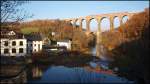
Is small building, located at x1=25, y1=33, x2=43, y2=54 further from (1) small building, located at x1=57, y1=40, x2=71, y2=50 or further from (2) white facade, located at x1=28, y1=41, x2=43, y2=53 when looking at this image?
(1) small building, located at x1=57, y1=40, x2=71, y2=50

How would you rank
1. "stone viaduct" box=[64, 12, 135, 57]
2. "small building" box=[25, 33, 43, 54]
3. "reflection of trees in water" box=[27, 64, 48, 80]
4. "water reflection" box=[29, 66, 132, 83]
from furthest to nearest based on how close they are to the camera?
1. "stone viaduct" box=[64, 12, 135, 57]
2. "small building" box=[25, 33, 43, 54]
3. "reflection of trees in water" box=[27, 64, 48, 80]
4. "water reflection" box=[29, 66, 132, 83]

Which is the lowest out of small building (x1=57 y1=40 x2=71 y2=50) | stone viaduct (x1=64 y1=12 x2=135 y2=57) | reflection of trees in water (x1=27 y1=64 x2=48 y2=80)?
small building (x1=57 y1=40 x2=71 y2=50)

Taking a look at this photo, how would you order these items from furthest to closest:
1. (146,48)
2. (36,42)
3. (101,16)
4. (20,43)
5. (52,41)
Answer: (101,16), (52,41), (36,42), (20,43), (146,48)

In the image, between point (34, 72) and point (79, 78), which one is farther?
point (34, 72)

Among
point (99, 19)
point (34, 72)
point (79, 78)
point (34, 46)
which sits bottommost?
point (34, 72)

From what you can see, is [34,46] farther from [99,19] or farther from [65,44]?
[99,19]

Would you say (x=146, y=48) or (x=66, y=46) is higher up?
(x=146, y=48)

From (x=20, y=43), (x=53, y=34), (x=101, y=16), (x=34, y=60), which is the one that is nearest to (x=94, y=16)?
(x=101, y=16)

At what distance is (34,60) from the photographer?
2342 cm

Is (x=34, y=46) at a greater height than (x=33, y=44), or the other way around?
(x=33, y=44)

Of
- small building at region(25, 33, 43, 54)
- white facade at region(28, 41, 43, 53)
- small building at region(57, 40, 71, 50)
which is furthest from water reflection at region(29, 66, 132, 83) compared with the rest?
small building at region(57, 40, 71, 50)

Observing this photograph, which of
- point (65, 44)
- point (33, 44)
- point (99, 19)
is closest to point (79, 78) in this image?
point (33, 44)

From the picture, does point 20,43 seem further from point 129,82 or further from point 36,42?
point 129,82

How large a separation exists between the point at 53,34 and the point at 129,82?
95.9ft
